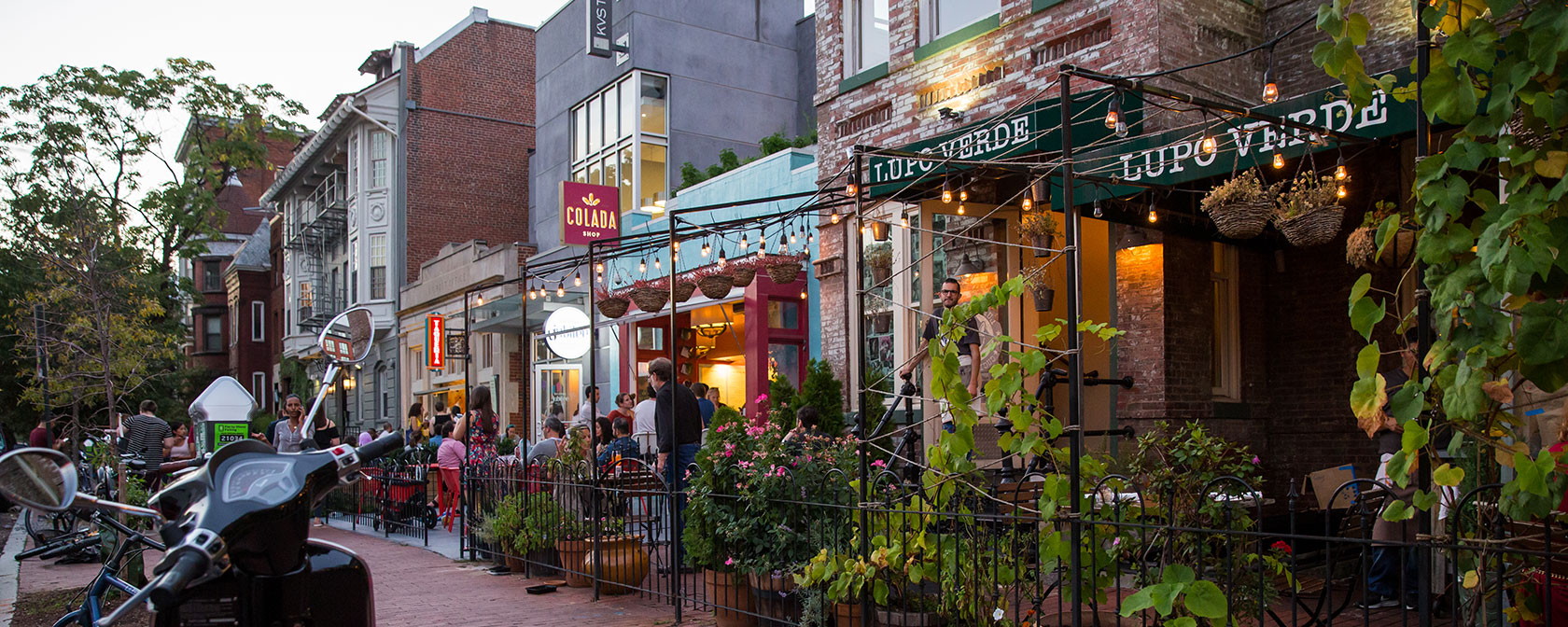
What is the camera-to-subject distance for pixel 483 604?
8.70m

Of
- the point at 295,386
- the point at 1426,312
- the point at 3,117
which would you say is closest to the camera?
the point at 1426,312

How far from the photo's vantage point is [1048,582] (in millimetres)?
7531

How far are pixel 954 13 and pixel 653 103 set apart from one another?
9625 mm

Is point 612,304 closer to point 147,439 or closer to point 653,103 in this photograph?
point 147,439

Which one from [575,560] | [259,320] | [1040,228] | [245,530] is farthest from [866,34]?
[259,320]

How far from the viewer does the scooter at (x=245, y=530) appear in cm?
301

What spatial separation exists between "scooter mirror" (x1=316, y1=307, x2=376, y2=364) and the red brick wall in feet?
87.5

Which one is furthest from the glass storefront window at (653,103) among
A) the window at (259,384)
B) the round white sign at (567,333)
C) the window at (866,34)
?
the window at (259,384)

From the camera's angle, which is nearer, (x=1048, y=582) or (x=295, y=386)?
(x=1048, y=582)

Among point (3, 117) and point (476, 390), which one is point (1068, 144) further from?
point (3, 117)

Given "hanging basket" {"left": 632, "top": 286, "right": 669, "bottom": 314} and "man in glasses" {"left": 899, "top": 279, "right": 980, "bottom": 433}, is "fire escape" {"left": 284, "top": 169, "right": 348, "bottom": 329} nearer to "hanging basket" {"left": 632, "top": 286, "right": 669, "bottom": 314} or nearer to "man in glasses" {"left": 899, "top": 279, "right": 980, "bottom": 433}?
"hanging basket" {"left": 632, "top": 286, "right": 669, "bottom": 314}

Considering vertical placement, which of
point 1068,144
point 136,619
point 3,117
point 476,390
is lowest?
point 136,619

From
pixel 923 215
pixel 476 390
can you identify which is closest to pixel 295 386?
pixel 476 390

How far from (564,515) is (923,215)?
5.28m
